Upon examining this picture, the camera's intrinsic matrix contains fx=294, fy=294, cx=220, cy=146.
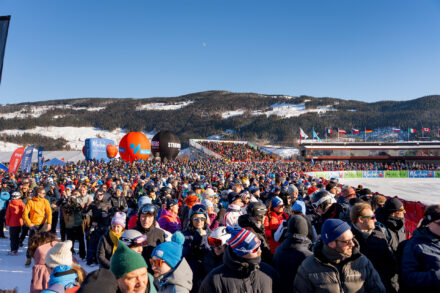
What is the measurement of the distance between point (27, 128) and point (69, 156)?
298 feet

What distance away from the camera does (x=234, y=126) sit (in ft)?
465

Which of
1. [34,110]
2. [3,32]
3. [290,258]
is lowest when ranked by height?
[290,258]

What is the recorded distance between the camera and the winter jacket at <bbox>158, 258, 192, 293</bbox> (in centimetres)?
226

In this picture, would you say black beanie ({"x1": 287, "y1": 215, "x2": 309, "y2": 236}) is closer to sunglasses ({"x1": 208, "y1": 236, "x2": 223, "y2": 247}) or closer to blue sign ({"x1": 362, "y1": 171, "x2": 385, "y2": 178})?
sunglasses ({"x1": 208, "y1": 236, "x2": 223, "y2": 247})

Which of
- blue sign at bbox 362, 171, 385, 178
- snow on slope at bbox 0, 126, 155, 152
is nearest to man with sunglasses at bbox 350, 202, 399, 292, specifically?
blue sign at bbox 362, 171, 385, 178

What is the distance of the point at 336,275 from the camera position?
87.7 inches

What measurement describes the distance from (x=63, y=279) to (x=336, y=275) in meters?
2.00

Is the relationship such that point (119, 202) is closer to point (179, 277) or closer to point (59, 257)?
point (59, 257)

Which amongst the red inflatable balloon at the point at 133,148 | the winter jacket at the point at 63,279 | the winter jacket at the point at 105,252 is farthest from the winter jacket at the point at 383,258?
the red inflatable balloon at the point at 133,148

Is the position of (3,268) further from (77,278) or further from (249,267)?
(249,267)

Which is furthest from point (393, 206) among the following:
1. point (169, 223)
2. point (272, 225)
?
point (169, 223)

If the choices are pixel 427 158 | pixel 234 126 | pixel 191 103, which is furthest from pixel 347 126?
pixel 191 103

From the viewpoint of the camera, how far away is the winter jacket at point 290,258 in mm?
2648

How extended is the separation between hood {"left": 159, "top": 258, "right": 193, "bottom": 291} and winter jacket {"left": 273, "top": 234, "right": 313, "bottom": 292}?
88cm
